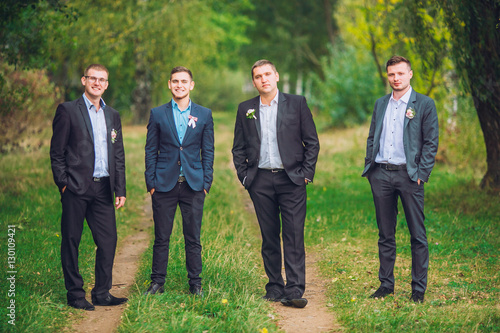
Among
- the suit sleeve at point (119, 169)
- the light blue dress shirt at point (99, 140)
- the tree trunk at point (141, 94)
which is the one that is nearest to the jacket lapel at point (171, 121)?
the suit sleeve at point (119, 169)

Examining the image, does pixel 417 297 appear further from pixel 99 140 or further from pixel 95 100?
pixel 95 100

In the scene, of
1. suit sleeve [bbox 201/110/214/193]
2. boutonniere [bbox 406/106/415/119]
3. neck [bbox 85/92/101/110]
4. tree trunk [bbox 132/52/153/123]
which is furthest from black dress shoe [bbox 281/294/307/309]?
tree trunk [bbox 132/52/153/123]

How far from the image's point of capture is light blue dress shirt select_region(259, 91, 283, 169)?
19.3ft

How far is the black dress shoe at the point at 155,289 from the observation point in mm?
5869

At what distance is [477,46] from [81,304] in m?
7.28

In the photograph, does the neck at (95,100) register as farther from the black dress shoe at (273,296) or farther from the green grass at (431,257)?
the green grass at (431,257)

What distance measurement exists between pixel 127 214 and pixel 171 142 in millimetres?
4888

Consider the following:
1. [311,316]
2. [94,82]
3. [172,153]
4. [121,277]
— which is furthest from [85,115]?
[311,316]

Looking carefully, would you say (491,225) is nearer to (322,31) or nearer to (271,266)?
(271,266)

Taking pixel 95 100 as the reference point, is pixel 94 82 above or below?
above

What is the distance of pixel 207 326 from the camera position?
5.05 metres

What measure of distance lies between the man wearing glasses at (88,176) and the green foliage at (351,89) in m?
18.0

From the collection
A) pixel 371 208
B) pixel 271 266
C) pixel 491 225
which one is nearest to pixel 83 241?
pixel 271 266

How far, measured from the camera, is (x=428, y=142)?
585 centimetres
